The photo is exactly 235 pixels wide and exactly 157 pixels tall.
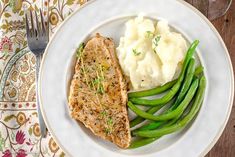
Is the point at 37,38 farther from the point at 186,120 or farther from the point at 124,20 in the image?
the point at 186,120

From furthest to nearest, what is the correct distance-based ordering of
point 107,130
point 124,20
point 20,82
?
point 20,82 < point 124,20 < point 107,130

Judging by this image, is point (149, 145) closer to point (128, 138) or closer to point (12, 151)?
point (128, 138)

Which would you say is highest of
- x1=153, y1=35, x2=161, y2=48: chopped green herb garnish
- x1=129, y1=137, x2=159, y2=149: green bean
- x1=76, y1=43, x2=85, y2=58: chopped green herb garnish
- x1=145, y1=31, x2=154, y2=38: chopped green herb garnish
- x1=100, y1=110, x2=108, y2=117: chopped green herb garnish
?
x1=76, y1=43, x2=85, y2=58: chopped green herb garnish

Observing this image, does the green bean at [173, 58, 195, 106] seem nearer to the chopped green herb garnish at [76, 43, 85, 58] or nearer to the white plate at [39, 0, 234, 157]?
the white plate at [39, 0, 234, 157]

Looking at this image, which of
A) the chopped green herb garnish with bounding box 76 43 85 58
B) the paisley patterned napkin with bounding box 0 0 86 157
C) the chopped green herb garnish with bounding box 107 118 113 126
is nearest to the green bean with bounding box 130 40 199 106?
the chopped green herb garnish with bounding box 107 118 113 126

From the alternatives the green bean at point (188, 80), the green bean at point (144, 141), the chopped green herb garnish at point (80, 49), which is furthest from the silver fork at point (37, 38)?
the green bean at point (188, 80)

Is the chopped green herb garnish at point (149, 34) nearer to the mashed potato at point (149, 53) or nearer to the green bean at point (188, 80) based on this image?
the mashed potato at point (149, 53)

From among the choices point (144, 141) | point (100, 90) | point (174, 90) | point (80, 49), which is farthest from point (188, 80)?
point (80, 49)
